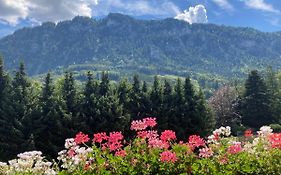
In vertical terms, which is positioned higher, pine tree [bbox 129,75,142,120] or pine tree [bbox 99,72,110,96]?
pine tree [bbox 99,72,110,96]

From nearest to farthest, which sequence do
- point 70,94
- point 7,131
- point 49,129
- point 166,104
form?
point 7,131 → point 49,129 → point 70,94 → point 166,104

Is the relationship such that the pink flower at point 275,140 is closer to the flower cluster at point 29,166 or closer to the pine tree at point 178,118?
the flower cluster at point 29,166

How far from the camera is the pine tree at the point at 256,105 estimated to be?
6494 centimetres

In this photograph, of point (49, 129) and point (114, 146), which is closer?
point (114, 146)

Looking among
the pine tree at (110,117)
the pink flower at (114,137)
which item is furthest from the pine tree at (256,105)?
the pink flower at (114,137)

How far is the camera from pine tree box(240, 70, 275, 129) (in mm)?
64938

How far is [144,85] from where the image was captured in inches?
2127

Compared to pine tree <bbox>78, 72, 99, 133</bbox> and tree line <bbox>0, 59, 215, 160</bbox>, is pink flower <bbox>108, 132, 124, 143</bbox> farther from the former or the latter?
pine tree <bbox>78, 72, 99, 133</bbox>

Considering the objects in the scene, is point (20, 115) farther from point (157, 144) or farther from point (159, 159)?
point (159, 159)

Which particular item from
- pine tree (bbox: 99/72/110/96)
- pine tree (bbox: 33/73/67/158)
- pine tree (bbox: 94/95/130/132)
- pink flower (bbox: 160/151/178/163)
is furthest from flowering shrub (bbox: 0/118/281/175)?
pine tree (bbox: 99/72/110/96)

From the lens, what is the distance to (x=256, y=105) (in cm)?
6525

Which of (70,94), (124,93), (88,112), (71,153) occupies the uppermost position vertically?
(71,153)

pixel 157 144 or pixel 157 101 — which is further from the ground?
pixel 157 144

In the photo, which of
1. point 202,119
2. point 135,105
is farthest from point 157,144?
point 135,105
